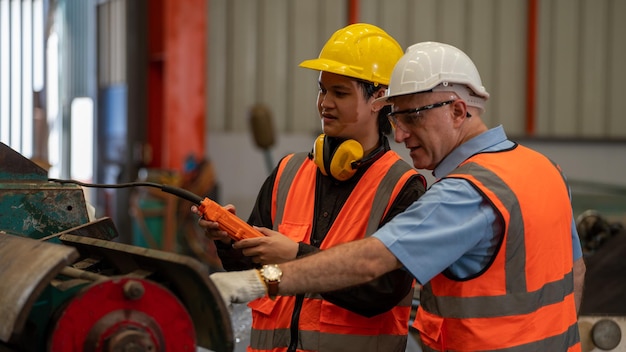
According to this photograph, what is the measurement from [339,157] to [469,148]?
1.10ft

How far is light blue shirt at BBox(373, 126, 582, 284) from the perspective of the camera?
1494 mm

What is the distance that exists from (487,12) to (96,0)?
4.42 metres

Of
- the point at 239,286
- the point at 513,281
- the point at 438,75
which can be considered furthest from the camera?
the point at 438,75

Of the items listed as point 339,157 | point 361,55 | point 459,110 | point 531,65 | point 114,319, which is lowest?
point 114,319

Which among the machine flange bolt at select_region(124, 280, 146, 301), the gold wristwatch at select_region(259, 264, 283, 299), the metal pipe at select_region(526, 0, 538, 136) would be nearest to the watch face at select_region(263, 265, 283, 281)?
the gold wristwatch at select_region(259, 264, 283, 299)

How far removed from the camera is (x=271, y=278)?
146 centimetres

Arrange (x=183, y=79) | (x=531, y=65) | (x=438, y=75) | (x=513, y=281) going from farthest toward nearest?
(x=531, y=65), (x=183, y=79), (x=438, y=75), (x=513, y=281)

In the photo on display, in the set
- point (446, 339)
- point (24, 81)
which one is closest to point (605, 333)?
point (446, 339)

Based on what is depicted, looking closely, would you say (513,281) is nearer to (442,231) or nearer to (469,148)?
(442,231)

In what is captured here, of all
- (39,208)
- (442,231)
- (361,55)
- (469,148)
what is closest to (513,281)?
(442,231)

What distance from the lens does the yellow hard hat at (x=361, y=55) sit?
78.1 inches

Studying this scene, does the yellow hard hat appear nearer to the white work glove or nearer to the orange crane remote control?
the orange crane remote control

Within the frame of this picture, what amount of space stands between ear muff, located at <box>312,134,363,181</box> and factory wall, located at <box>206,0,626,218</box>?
219 inches

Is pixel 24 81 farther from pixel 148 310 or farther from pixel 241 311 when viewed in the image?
pixel 148 310
